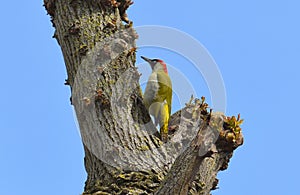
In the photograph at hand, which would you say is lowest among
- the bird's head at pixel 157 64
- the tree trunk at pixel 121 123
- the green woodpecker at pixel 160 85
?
the tree trunk at pixel 121 123

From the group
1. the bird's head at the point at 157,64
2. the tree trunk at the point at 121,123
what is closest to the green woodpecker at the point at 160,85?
the bird's head at the point at 157,64

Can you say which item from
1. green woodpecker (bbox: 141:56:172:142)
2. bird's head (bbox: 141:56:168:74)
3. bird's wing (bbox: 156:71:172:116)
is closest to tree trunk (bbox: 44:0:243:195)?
green woodpecker (bbox: 141:56:172:142)

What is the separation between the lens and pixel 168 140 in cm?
380

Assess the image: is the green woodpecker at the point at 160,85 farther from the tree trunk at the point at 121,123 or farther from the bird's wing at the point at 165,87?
the tree trunk at the point at 121,123

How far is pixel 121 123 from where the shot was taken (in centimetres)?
373

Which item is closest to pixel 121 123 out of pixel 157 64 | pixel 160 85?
pixel 160 85

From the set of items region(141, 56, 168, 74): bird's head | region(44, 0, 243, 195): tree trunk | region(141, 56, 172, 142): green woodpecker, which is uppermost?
region(141, 56, 168, 74): bird's head

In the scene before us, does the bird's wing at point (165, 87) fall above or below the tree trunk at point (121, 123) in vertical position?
above

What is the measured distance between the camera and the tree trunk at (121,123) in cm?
318

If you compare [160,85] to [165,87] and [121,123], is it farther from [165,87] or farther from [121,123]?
[121,123]

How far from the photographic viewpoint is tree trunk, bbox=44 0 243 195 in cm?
318

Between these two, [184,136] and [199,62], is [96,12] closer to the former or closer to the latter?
[199,62]

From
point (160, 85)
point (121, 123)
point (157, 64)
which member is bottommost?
point (121, 123)

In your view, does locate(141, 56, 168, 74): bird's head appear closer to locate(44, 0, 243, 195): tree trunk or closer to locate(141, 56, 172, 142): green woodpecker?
locate(141, 56, 172, 142): green woodpecker
